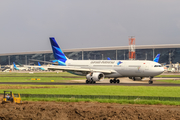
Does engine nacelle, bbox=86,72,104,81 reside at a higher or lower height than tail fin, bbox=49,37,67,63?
lower

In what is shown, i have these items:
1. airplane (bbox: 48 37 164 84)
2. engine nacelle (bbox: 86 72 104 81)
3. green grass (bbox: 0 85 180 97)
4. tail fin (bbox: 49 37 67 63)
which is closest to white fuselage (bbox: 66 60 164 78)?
airplane (bbox: 48 37 164 84)

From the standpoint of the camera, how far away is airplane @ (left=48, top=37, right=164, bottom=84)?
57125 millimetres

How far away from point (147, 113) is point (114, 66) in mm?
37090

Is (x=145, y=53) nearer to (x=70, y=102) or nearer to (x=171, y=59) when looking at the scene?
(x=171, y=59)

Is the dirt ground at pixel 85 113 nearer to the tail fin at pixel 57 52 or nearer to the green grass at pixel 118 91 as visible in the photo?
the green grass at pixel 118 91

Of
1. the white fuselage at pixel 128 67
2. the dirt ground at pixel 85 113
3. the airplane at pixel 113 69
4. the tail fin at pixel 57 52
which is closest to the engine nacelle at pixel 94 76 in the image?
the airplane at pixel 113 69

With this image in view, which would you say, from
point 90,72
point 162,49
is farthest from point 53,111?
point 162,49

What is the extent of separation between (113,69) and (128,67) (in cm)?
357

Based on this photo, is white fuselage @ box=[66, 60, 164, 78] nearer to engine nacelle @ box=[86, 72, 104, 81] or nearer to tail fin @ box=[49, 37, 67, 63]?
engine nacelle @ box=[86, 72, 104, 81]

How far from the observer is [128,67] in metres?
59.1

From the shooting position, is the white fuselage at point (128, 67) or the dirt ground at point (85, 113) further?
the white fuselage at point (128, 67)

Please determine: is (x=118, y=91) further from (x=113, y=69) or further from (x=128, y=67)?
(x=113, y=69)

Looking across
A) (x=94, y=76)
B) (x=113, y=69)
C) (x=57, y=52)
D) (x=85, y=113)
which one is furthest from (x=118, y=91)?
(x=57, y=52)

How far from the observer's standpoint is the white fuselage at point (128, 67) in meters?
56.8
